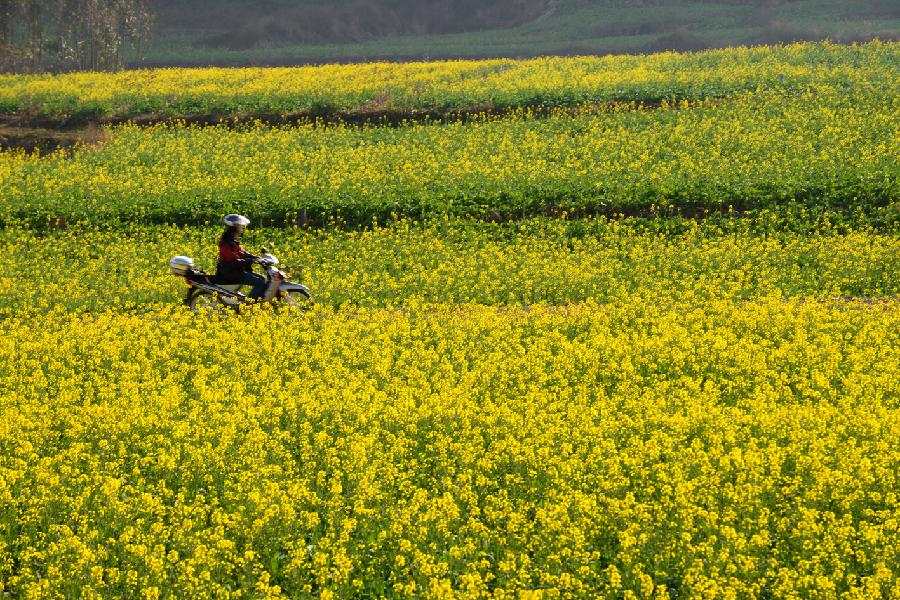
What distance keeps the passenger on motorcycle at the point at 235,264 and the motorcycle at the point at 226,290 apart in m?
0.10

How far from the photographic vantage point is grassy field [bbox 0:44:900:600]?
34.4 feet

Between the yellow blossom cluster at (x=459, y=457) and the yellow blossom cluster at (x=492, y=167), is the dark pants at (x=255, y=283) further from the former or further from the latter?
the yellow blossom cluster at (x=492, y=167)

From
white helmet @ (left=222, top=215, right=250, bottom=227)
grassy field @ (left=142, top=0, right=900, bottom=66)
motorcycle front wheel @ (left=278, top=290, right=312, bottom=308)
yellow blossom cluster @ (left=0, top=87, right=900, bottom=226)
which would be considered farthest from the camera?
grassy field @ (left=142, top=0, right=900, bottom=66)

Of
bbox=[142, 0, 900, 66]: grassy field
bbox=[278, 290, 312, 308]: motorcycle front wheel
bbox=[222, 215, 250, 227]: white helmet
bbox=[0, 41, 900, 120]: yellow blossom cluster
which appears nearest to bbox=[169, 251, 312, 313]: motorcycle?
bbox=[278, 290, 312, 308]: motorcycle front wheel

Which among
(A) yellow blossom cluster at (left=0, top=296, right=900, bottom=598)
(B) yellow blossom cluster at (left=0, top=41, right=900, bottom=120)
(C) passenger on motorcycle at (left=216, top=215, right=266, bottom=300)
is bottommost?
(A) yellow blossom cluster at (left=0, top=296, right=900, bottom=598)

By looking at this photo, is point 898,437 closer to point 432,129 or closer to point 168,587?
point 168,587

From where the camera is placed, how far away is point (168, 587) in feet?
33.5

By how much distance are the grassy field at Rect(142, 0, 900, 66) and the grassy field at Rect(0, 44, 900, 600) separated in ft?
129

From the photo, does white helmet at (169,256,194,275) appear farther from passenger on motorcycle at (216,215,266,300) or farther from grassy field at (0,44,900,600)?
grassy field at (0,44,900,600)

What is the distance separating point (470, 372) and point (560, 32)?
72.1 meters

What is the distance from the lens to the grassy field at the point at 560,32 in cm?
7175

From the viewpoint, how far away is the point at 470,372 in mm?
15328

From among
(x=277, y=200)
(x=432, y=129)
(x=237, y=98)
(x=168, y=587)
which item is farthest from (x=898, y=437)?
(x=237, y=98)

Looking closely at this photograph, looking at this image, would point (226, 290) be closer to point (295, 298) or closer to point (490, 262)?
point (295, 298)
